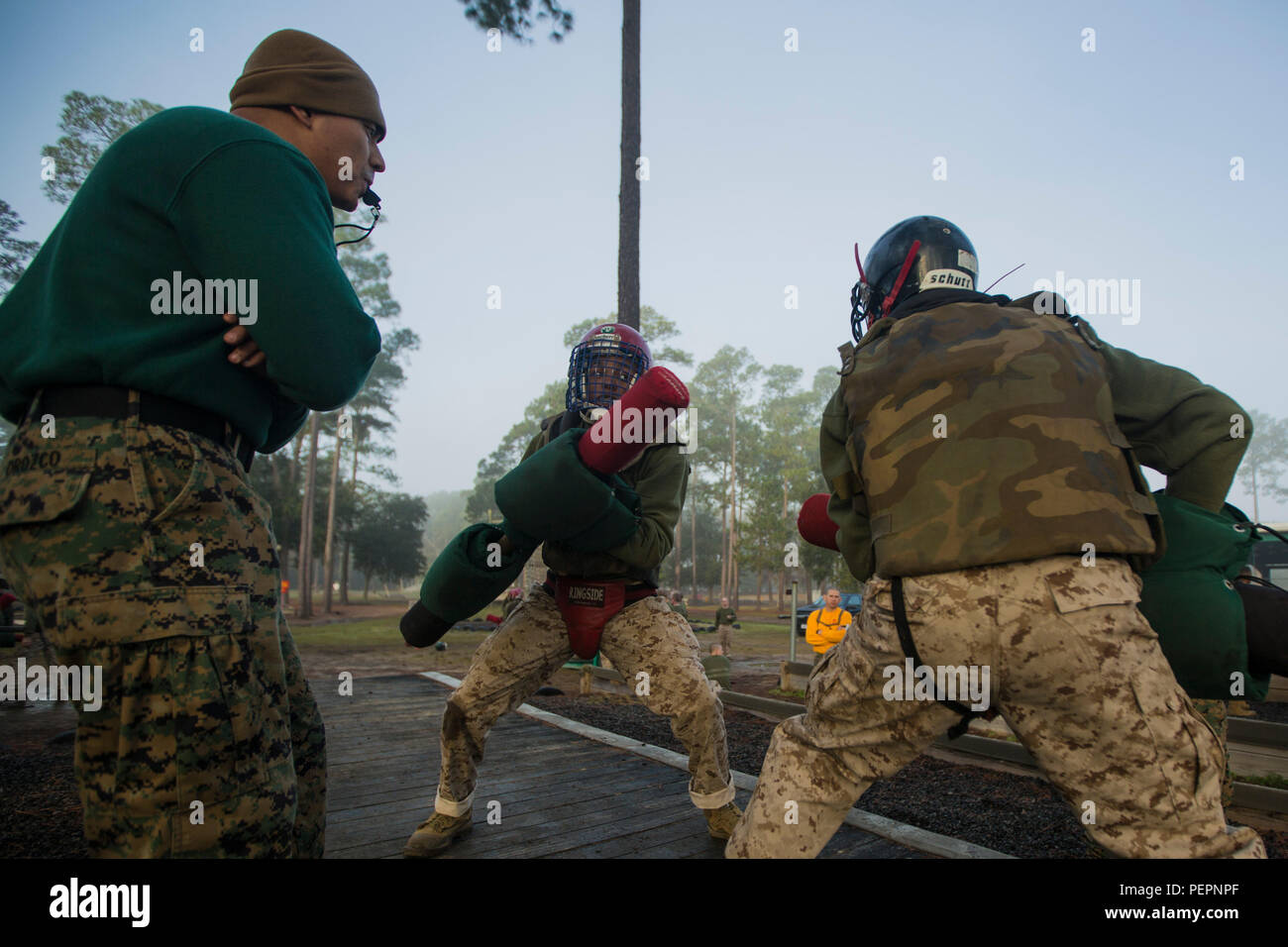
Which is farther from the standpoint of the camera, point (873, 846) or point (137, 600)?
point (873, 846)

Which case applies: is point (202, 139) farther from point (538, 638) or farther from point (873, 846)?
point (873, 846)

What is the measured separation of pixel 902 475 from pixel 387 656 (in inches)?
580

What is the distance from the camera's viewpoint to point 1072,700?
176cm

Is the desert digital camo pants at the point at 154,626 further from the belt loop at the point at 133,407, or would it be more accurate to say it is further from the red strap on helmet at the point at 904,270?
the red strap on helmet at the point at 904,270

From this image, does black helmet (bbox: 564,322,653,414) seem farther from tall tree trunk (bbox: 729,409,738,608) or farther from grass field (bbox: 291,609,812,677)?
tall tree trunk (bbox: 729,409,738,608)

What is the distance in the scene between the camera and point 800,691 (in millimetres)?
9805

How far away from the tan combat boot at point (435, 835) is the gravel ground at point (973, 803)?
226 cm

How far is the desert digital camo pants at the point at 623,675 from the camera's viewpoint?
119 inches

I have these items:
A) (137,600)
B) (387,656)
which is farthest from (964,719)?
(387,656)

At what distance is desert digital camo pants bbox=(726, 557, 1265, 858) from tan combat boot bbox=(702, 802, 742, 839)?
96 centimetres

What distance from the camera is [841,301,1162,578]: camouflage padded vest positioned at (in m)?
1.81

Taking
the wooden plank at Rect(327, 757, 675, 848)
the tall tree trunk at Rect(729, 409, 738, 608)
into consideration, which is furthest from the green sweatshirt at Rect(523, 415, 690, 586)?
the tall tree trunk at Rect(729, 409, 738, 608)

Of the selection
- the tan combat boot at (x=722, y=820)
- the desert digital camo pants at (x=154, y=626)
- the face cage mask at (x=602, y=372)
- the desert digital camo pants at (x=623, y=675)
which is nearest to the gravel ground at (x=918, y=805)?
the tan combat boot at (x=722, y=820)
